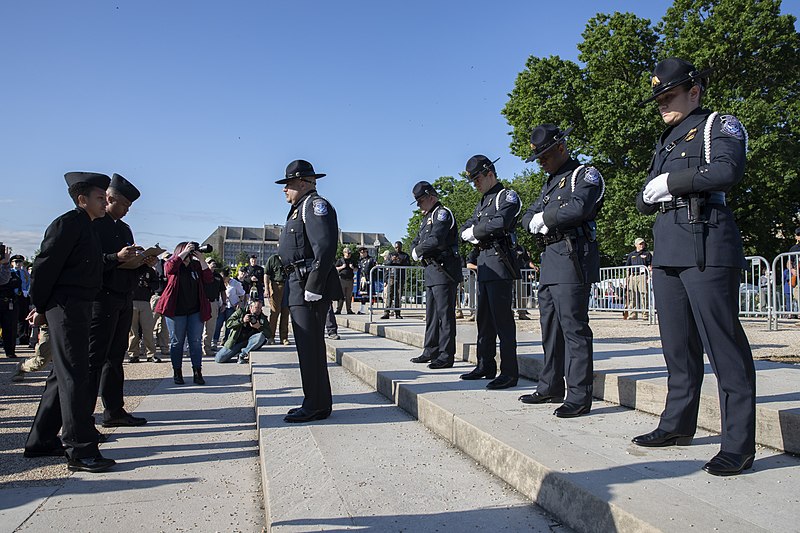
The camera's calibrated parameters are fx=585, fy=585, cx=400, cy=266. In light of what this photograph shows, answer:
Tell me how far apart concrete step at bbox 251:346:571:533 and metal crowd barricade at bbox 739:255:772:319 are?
7706 millimetres

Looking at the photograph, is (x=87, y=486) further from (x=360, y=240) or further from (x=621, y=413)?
(x=360, y=240)

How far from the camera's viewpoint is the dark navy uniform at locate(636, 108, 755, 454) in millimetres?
3008

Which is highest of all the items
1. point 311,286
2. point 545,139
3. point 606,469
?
point 545,139

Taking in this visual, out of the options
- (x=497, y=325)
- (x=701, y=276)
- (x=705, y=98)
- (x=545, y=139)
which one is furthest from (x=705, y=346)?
(x=705, y=98)

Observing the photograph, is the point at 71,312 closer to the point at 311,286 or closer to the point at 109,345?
the point at 109,345

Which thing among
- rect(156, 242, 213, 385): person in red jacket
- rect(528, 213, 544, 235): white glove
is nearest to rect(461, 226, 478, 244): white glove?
rect(528, 213, 544, 235): white glove

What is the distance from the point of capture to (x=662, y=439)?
10.9 feet

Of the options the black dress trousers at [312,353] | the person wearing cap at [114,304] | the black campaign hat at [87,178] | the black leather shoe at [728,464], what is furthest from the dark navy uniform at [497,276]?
the black campaign hat at [87,178]

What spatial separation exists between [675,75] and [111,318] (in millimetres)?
4619

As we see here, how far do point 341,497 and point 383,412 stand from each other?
212 centimetres

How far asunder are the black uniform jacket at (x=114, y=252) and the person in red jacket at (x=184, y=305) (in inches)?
95.0

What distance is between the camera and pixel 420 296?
1466 cm

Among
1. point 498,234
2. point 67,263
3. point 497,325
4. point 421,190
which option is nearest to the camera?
point 67,263

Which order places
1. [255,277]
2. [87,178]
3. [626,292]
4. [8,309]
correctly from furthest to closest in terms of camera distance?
[255,277]
[626,292]
[8,309]
[87,178]
